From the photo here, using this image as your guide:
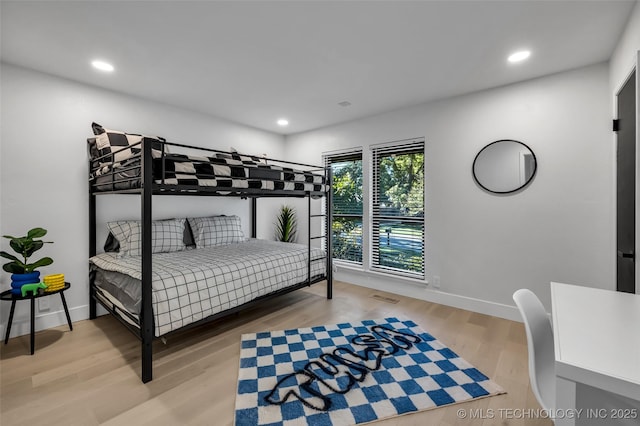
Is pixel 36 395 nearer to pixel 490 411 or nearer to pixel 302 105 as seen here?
pixel 490 411

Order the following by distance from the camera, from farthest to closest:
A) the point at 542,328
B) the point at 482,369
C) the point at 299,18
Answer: the point at 482,369
the point at 299,18
the point at 542,328

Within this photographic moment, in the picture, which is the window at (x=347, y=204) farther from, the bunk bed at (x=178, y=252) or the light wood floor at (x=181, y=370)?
the light wood floor at (x=181, y=370)

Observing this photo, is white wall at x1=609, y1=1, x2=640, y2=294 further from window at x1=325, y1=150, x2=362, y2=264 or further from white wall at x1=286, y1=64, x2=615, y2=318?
window at x1=325, y1=150, x2=362, y2=264

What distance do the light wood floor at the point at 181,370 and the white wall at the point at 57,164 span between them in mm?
587

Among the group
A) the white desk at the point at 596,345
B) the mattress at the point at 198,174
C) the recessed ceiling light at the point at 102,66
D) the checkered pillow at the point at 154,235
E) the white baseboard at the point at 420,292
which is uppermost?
the recessed ceiling light at the point at 102,66

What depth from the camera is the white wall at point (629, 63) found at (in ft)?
5.34

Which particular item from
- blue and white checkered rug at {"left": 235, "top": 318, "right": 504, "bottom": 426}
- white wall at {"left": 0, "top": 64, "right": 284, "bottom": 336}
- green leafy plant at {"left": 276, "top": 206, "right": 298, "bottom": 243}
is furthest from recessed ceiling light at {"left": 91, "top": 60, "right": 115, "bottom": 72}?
green leafy plant at {"left": 276, "top": 206, "right": 298, "bottom": 243}

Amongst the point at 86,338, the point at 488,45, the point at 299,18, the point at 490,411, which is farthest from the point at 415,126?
the point at 86,338

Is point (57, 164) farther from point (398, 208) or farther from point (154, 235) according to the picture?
point (398, 208)

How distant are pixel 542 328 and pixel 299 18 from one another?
226 cm

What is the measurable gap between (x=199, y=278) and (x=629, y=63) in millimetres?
3414

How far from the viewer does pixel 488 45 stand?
2.12 m

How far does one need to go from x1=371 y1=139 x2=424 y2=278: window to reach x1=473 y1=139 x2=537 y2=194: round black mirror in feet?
2.33

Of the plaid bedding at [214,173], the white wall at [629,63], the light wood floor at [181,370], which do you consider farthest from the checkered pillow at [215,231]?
the white wall at [629,63]
